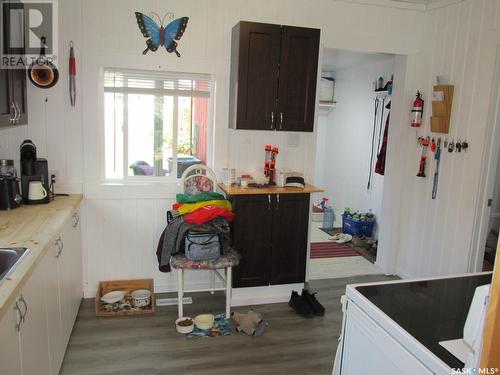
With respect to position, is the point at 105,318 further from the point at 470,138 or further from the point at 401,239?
the point at 470,138

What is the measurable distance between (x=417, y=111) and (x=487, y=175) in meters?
0.92

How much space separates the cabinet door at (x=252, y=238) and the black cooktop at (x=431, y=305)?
5.47 feet

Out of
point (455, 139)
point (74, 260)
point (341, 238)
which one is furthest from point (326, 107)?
point (74, 260)

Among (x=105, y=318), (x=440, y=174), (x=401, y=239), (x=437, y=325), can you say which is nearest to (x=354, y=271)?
(x=401, y=239)

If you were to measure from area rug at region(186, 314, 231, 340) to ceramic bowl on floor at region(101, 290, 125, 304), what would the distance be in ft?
2.43

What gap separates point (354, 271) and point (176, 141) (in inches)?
92.6

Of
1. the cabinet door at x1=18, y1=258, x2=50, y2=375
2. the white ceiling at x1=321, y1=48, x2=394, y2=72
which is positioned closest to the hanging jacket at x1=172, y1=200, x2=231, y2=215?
the cabinet door at x1=18, y1=258, x2=50, y2=375

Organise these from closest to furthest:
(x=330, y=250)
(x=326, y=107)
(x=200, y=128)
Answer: (x=200, y=128) < (x=330, y=250) < (x=326, y=107)

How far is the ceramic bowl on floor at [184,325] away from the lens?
10.0 feet

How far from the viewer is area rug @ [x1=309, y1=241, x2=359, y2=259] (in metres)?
4.94

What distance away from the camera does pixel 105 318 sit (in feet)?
10.6

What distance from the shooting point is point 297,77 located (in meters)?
3.42

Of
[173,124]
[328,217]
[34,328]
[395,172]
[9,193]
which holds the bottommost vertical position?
[328,217]

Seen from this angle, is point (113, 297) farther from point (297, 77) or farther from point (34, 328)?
point (297, 77)
